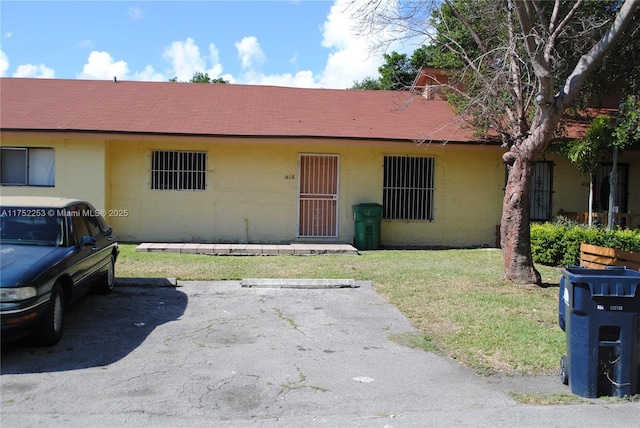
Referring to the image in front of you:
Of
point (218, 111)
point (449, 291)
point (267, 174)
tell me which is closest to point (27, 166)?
point (218, 111)

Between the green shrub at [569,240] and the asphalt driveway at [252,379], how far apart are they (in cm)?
576

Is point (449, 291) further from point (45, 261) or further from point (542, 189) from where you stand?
point (542, 189)

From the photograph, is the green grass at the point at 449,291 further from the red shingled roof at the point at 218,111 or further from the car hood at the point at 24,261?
the car hood at the point at 24,261

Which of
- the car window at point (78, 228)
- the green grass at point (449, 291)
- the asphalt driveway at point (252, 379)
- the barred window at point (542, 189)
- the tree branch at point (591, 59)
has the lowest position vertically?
the asphalt driveway at point (252, 379)

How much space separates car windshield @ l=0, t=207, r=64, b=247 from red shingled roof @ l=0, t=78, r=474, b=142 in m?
6.66

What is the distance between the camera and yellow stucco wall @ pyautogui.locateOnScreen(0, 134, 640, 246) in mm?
13875

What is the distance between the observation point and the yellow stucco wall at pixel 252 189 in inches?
546

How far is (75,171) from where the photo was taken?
43.9 feet

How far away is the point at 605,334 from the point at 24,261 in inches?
220

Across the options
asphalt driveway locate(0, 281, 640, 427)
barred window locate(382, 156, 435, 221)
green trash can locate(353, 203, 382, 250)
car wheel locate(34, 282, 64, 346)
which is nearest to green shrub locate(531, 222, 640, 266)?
barred window locate(382, 156, 435, 221)

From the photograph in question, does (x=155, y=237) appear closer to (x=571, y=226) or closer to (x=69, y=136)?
(x=69, y=136)

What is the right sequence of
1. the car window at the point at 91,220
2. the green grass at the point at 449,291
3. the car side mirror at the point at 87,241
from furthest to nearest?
the car window at the point at 91,220
the car side mirror at the point at 87,241
the green grass at the point at 449,291

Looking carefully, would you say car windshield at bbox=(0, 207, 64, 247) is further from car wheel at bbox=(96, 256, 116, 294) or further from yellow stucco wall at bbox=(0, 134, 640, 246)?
yellow stucco wall at bbox=(0, 134, 640, 246)

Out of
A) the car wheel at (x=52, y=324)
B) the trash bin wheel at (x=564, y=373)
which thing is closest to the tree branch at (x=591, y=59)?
the trash bin wheel at (x=564, y=373)
